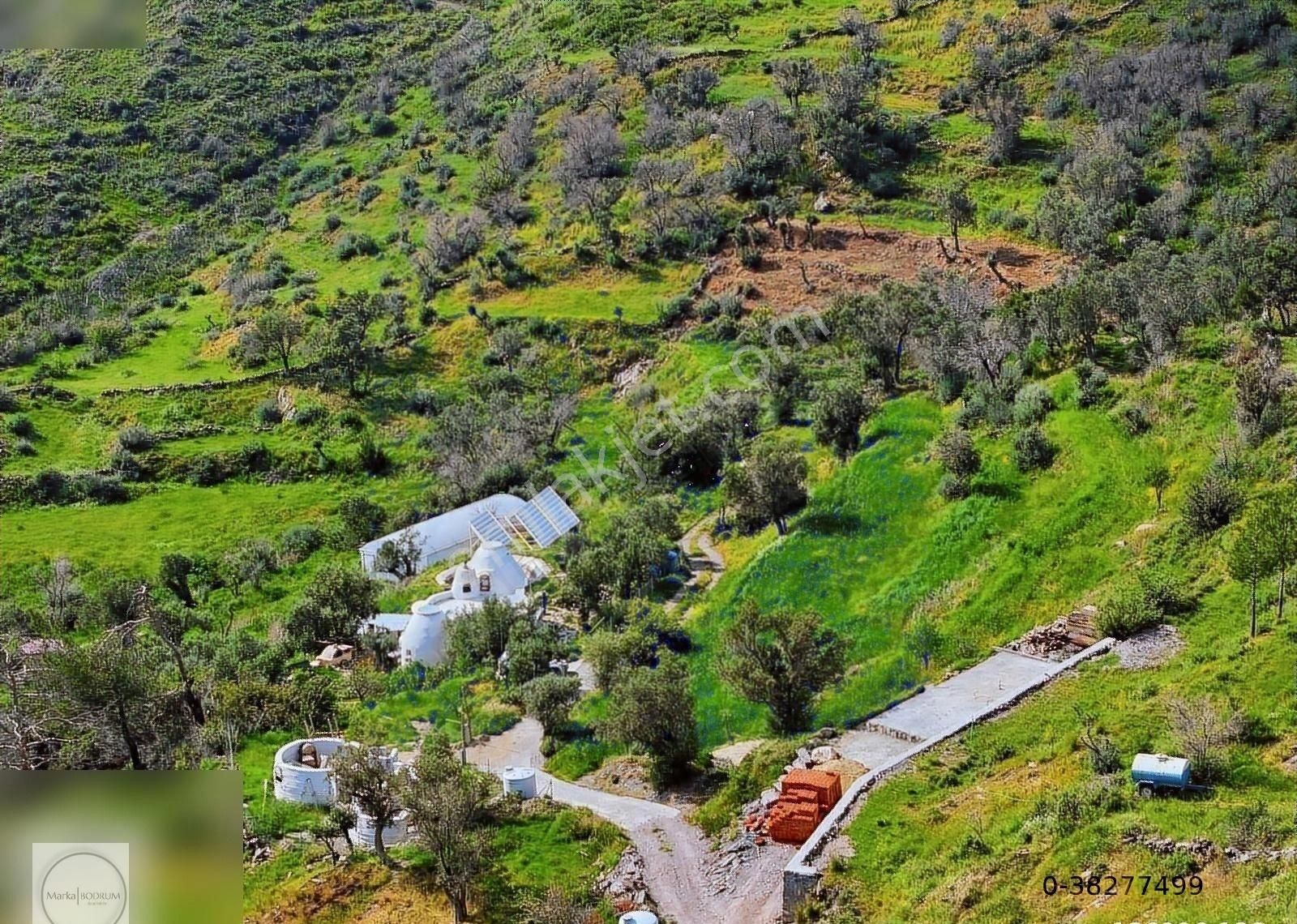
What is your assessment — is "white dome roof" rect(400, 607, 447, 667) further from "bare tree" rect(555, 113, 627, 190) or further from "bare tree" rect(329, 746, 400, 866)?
"bare tree" rect(555, 113, 627, 190)

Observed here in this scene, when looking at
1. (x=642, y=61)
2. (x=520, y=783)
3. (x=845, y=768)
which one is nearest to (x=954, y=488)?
(x=845, y=768)

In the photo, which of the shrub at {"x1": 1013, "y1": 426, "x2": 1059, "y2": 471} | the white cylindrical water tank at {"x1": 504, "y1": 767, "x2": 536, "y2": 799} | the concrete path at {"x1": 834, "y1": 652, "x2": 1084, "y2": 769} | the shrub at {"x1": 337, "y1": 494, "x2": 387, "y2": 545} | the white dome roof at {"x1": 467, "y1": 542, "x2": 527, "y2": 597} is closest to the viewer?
the concrete path at {"x1": 834, "y1": 652, "x2": 1084, "y2": 769}

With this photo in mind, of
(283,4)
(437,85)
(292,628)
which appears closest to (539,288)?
(292,628)

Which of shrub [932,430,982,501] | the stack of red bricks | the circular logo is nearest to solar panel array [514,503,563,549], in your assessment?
shrub [932,430,982,501]

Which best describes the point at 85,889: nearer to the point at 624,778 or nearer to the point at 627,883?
the point at 627,883

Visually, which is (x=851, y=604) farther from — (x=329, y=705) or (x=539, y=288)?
(x=539, y=288)

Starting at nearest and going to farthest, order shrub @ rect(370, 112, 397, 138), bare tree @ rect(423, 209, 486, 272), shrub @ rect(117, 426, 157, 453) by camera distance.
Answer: shrub @ rect(117, 426, 157, 453) < bare tree @ rect(423, 209, 486, 272) < shrub @ rect(370, 112, 397, 138)
